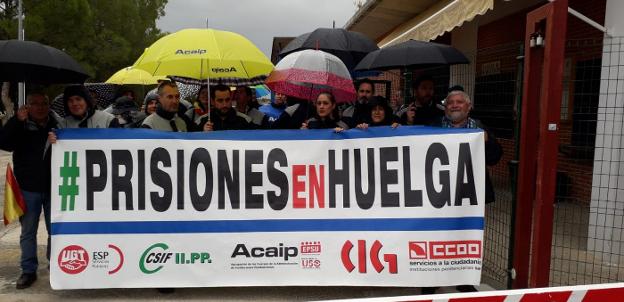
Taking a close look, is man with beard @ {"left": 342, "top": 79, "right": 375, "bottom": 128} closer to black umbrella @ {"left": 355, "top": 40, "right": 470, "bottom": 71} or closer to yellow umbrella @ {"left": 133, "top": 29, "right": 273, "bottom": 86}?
black umbrella @ {"left": 355, "top": 40, "right": 470, "bottom": 71}

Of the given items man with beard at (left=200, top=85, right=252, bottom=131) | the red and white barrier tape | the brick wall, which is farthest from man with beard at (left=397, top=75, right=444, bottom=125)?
the red and white barrier tape

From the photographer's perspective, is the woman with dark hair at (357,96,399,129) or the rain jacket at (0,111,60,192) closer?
the rain jacket at (0,111,60,192)

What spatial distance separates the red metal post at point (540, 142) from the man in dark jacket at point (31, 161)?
388cm

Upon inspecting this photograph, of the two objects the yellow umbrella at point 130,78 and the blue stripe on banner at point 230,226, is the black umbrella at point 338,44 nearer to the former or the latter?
the blue stripe on banner at point 230,226

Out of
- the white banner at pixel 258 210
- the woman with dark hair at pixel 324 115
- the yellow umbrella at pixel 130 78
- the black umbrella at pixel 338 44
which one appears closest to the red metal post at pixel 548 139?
the white banner at pixel 258 210

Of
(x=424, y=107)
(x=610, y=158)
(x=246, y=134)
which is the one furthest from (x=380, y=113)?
(x=610, y=158)

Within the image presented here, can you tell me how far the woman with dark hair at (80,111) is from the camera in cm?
443

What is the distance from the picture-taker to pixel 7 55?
3.95 m

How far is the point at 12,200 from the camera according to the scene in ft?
14.2

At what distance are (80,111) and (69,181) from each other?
662 mm

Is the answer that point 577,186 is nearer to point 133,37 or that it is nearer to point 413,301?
point 413,301

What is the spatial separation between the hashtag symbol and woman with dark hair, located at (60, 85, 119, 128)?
0.42 metres

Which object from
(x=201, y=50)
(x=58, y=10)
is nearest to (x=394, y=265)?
(x=201, y=50)

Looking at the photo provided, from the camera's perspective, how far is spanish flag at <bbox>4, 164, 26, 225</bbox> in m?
4.29
